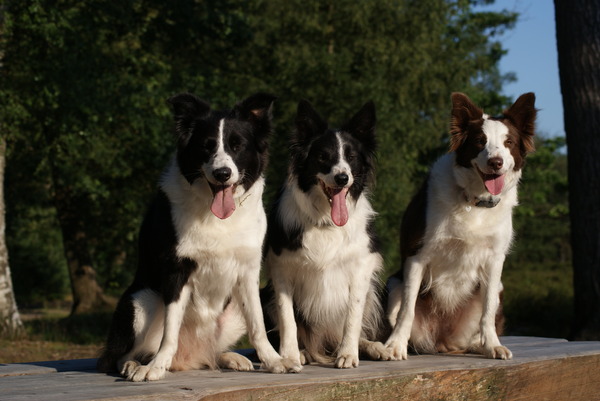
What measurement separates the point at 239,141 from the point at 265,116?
1.00ft

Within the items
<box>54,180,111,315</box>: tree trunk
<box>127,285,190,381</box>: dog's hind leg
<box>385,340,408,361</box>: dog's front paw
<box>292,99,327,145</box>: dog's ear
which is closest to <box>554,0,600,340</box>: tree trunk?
<box>385,340,408,361</box>: dog's front paw

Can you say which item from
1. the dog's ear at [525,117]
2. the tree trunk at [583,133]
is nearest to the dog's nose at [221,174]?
the dog's ear at [525,117]

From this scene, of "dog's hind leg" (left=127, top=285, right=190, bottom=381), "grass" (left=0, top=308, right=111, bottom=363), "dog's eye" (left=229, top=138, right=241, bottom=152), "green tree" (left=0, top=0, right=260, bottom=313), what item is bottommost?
"grass" (left=0, top=308, right=111, bottom=363)

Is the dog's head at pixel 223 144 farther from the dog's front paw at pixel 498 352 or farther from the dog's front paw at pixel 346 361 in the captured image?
the dog's front paw at pixel 498 352

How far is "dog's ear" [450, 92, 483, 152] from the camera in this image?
4633 millimetres

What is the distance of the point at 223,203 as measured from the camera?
3852 mm

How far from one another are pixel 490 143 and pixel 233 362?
87.4 inches

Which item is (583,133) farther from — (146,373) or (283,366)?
(146,373)

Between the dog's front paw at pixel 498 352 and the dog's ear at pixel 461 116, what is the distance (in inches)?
55.6

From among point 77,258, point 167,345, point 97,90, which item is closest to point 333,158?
point 167,345

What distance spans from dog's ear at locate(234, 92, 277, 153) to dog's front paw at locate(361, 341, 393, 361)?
155 cm

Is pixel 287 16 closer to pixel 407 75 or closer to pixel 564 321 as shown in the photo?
pixel 407 75

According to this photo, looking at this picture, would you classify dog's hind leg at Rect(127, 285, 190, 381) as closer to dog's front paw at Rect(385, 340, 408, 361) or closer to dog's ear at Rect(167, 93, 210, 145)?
dog's ear at Rect(167, 93, 210, 145)

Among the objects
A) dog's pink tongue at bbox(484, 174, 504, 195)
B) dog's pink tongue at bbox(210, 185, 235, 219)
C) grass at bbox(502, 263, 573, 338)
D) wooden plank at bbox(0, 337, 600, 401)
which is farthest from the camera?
grass at bbox(502, 263, 573, 338)
